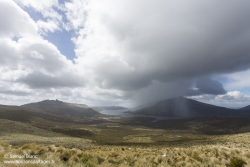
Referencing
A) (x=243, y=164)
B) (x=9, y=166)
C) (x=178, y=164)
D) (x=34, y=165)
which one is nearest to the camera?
(x=9, y=166)

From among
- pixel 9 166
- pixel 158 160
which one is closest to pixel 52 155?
pixel 9 166

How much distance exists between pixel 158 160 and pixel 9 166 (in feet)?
33.5

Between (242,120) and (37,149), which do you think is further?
(242,120)

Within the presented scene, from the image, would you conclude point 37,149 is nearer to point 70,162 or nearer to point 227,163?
point 70,162

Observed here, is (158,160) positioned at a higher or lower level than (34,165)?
lower

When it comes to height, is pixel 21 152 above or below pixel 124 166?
above

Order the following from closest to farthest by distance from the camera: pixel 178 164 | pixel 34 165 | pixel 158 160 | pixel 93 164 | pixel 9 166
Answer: pixel 9 166, pixel 34 165, pixel 93 164, pixel 178 164, pixel 158 160

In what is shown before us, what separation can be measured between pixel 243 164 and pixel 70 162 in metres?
10.8

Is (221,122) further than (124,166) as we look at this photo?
Yes

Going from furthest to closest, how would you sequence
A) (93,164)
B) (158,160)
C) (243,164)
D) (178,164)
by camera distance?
(158,160), (178,164), (93,164), (243,164)

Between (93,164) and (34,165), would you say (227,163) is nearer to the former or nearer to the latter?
(93,164)

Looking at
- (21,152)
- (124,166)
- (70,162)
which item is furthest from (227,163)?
(21,152)

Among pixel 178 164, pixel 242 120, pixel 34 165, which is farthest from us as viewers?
pixel 242 120

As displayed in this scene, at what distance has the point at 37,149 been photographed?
11695 millimetres
